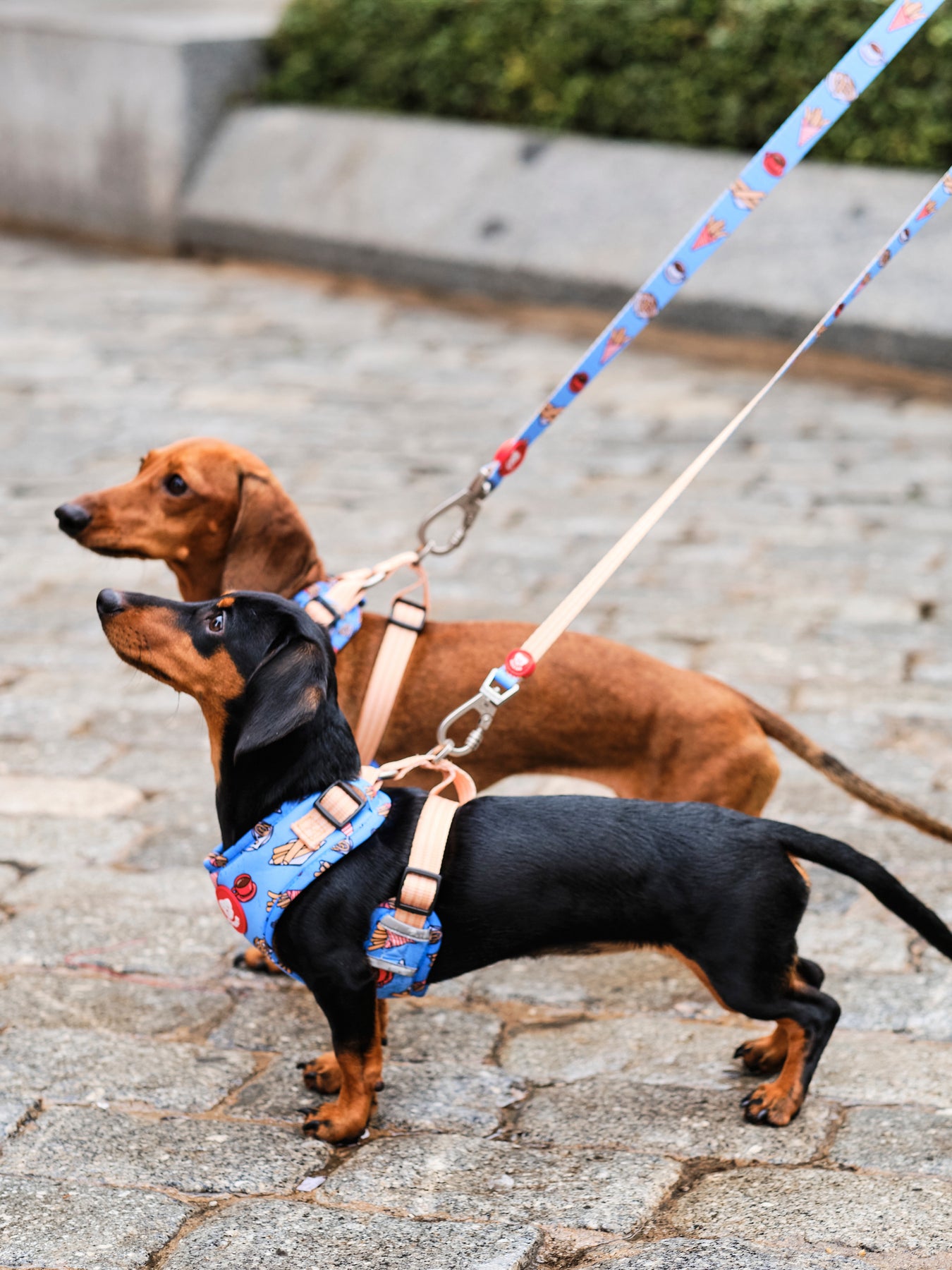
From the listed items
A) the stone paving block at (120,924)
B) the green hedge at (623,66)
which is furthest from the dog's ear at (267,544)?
the green hedge at (623,66)

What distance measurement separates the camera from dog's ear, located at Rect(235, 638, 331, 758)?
8.84ft

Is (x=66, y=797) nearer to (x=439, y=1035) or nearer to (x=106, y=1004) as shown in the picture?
(x=106, y=1004)

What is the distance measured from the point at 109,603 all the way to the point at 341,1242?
1216 millimetres

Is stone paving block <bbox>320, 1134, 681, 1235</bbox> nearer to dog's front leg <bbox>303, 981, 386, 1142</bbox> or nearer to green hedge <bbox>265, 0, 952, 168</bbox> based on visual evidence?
dog's front leg <bbox>303, 981, 386, 1142</bbox>

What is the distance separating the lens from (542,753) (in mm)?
3469

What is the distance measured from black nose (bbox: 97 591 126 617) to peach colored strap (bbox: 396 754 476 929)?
2.01ft

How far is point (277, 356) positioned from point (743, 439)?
289 cm

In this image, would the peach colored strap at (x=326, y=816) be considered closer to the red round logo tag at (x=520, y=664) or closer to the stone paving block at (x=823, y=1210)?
the red round logo tag at (x=520, y=664)

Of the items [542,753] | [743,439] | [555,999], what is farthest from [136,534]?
[743,439]

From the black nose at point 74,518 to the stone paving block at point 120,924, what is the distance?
0.88 metres

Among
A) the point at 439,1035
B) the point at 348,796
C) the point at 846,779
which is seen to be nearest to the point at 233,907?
the point at 348,796

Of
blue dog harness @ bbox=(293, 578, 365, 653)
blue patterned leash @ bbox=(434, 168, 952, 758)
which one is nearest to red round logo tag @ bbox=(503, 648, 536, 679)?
blue patterned leash @ bbox=(434, 168, 952, 758)

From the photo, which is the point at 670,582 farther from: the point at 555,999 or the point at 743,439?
the point at 555,999

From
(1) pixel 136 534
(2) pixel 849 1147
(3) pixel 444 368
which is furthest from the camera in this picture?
(3) pixel 444 368
